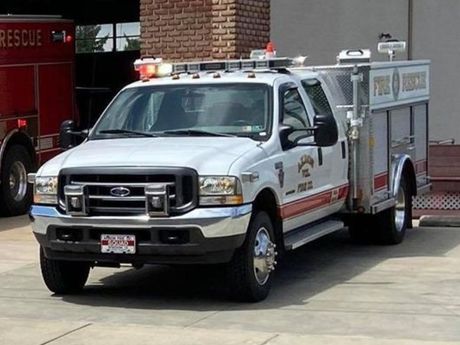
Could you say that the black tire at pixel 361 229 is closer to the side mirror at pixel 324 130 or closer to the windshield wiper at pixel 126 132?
the side mirror at pixel 324 130

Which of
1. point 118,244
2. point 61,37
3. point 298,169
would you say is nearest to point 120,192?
point 118,244

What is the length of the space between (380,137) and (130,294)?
12.1 ft

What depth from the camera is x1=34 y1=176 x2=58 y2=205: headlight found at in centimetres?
836

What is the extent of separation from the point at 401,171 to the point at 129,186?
4.50m

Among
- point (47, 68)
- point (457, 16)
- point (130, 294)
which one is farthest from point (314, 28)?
point (130, 294)

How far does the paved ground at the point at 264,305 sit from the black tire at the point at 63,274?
0.12 meters

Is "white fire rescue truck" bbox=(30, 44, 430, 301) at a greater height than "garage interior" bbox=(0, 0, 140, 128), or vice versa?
"garage interior" bbox=(0, 0, 140, 128)

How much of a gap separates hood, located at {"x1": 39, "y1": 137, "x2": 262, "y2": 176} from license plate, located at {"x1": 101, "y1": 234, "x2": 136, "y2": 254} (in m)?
0.59

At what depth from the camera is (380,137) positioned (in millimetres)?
11039

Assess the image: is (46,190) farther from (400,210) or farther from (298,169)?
(400,210)

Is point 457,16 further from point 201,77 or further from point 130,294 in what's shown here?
point 130,294

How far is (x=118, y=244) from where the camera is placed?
317 inches

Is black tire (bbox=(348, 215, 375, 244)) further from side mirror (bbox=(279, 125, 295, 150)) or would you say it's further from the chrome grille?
the chrome grille

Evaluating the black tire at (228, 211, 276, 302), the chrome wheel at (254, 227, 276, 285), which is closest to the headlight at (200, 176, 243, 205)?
the black tire at (228, 211, 276, 302)
